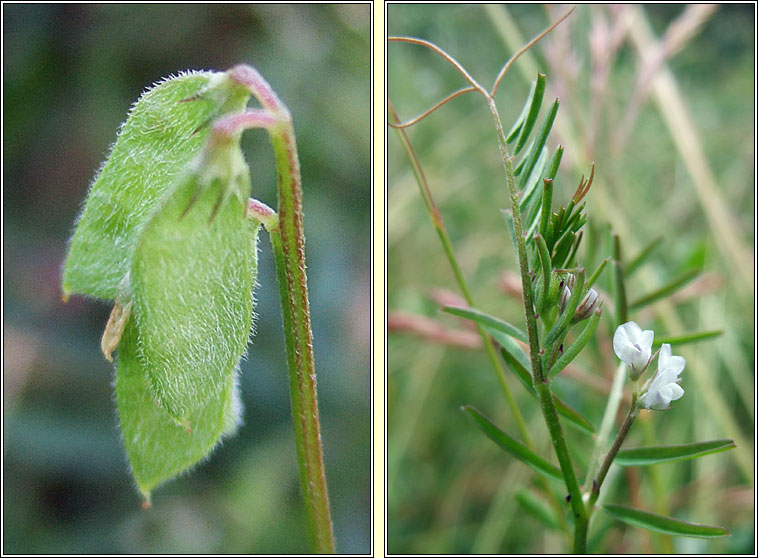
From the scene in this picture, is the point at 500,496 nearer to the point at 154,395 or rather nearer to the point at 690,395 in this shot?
the point at 690,395

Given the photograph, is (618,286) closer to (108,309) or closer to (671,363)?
(671,363)

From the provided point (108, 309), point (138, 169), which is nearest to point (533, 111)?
point (138, 169)

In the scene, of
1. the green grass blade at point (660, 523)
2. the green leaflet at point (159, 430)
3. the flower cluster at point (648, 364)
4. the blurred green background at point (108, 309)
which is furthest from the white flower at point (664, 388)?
the blurred green background at point (108, 309)

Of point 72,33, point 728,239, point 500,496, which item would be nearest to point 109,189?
point 500,496

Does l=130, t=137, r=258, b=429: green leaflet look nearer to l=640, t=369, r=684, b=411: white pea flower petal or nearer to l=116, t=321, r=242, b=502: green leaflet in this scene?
l=116, t=321, r=242, b=502: green leaflet

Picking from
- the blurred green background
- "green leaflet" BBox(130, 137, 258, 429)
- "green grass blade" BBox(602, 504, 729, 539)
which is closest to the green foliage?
"green leaflet" BBox(130, 137, 258, 429)

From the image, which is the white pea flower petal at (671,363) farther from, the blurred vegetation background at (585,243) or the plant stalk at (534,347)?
the blurred vegetation background at (585,243)
